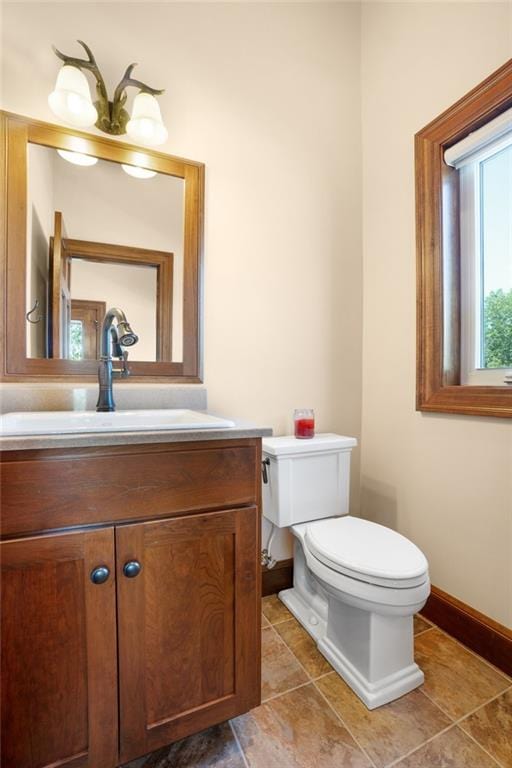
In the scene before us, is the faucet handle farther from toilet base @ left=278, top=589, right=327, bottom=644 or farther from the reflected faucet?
toilet base @ left=278, top=589, right=327, bottom=644

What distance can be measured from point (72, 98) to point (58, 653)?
→ 160 cm

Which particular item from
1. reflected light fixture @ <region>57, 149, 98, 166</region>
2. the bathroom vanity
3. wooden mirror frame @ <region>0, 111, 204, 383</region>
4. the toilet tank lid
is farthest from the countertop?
reflected light fixture @ <region>57, 149, 98, 166</region>

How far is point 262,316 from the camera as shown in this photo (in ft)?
5.20

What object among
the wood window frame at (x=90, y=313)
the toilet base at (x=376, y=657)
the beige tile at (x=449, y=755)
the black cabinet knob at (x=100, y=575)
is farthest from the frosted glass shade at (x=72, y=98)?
the beige tile at (x=449, y=755)

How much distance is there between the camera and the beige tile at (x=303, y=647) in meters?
1.21

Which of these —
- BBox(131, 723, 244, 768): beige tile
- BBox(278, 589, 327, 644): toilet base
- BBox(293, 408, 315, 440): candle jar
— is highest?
BBox(293, 408, 315, 440): candle jar

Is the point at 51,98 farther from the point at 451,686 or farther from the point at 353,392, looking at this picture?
the point at 451,686

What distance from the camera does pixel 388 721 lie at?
1.01 metres

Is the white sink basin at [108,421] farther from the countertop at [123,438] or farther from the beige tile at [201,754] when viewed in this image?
the beige tile at [201,754]

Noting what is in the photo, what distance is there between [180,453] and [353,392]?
3.95 ft

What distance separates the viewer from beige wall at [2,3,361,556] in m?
1.34

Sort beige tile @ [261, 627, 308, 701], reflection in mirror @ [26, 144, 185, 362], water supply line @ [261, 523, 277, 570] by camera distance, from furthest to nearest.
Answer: water supply line @ [261, 523, 277, 570], reflection in mirror @ [26, 144, 185, 362], beige tile @ [261, 627, 308, 701]

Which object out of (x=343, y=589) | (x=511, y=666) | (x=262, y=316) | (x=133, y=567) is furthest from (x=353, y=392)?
(x=133, y=567)

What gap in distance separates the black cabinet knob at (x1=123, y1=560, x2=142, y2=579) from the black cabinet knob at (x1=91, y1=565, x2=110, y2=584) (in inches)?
1.5
